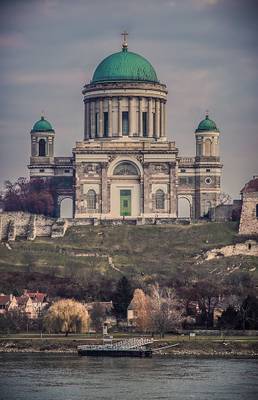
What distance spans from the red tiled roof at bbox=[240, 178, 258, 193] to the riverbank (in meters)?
40.5

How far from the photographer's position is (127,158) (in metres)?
178

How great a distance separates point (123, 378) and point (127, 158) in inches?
2357

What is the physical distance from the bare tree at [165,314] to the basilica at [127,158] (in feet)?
95.3

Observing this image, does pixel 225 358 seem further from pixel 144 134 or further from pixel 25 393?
pixel 144 134

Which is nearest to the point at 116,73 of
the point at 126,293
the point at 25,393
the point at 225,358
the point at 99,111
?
the point at 99,111

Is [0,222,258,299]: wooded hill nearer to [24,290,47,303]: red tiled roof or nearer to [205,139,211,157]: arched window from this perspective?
[24,290,47,303]: red tiled roof

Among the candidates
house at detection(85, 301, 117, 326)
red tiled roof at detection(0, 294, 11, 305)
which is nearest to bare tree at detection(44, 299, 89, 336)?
house at detection(85, 301, 117, 326)

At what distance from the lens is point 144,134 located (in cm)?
18388

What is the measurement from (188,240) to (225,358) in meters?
37.7

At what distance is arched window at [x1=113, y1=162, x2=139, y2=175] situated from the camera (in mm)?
178750

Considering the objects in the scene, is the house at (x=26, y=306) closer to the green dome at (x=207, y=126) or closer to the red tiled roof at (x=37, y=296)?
the red tiled roof at (x=37, y=296)

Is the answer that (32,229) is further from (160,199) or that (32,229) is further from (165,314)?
(165,314)

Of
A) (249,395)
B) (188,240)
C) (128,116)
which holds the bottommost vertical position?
(249,395)

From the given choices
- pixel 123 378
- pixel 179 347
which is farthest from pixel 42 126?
pixel 123 378
